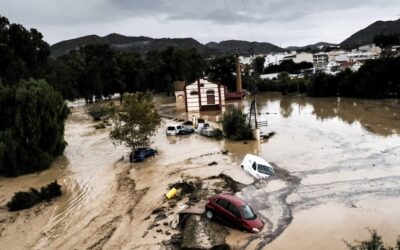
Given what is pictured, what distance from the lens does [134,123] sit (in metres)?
37.6

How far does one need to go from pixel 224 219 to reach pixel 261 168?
10107mm

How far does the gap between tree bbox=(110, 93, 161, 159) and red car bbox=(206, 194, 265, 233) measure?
19641mm

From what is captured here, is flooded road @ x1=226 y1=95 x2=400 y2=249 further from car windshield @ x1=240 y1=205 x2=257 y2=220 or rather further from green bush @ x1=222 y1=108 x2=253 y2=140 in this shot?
green bush @ x1=222 y1=108 x2=253 y2=140

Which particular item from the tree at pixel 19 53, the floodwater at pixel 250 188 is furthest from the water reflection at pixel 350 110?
the tree at pixel 19 53

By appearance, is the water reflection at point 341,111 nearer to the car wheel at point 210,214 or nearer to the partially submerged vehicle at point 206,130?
the partially submerged vehicle at point 206,130

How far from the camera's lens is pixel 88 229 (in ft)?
71.7

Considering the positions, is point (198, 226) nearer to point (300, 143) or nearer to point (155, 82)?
point (300, 143)

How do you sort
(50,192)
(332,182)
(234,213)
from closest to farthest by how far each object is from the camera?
(234,213) → (332,182) → (50,192)

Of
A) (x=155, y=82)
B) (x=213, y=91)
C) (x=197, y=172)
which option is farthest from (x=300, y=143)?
(x=155, y=82)

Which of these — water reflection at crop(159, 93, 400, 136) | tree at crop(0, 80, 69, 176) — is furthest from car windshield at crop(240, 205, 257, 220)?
water reflection at crop(159, 93, 400, 136)

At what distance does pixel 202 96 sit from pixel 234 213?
193 ft

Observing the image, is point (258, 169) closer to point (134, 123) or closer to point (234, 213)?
point (234, 213)

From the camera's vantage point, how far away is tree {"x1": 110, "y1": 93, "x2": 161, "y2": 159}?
3738cm

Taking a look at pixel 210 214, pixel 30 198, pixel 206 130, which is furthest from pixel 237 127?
pixel 210 214
